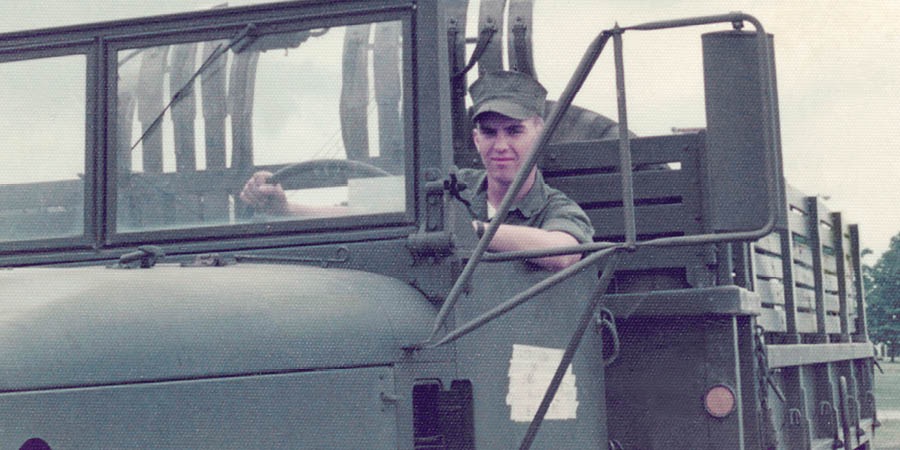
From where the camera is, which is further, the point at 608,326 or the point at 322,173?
the point at 608,326

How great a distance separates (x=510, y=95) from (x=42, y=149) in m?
1.36

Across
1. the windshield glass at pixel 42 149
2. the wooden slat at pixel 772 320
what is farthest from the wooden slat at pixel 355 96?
the wooden slat at pixel 772 320

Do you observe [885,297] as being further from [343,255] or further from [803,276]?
[343,255]

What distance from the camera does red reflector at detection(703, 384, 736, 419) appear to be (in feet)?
14.5

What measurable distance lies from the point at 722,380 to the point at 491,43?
1317mm

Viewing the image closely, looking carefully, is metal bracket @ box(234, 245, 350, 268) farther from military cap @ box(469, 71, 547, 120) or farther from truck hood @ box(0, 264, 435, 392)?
military cap @ box(469, 71, 547, 120)

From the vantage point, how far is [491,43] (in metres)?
4.60

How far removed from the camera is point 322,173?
356cm

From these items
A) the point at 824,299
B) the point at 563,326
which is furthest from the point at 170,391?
the point at 824,299

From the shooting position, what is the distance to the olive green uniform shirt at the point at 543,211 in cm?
403

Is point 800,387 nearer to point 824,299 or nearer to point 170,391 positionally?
point 824,299

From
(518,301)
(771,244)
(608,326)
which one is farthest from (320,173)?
(771,244)

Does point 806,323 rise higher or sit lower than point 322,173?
lower

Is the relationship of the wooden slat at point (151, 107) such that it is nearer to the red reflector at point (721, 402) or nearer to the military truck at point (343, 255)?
the military truck at point (343, 255)
